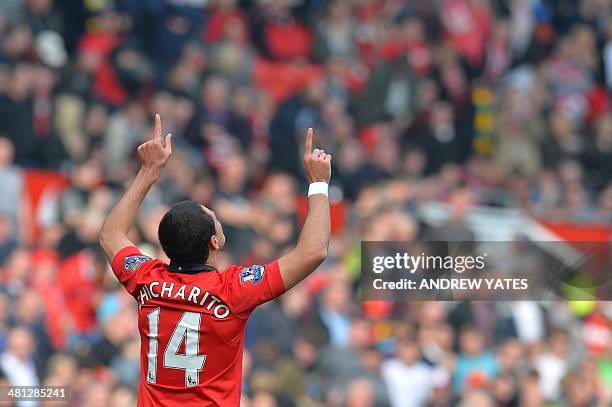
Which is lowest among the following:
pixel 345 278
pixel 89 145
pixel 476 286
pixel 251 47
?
pixel 476 286

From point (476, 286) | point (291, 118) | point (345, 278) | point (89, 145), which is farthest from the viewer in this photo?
point (291, 118)

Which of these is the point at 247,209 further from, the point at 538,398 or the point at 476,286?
the point at 476,286

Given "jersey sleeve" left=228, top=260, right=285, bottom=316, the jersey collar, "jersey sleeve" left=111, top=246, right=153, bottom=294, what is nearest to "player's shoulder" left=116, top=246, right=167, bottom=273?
"jersey sleeve" left=111, top=246, right=153, bottom=294

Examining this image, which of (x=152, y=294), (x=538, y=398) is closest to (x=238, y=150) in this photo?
(x=538, y=398)

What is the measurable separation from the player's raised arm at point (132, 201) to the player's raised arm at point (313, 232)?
708 millimetres

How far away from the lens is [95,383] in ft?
31.9

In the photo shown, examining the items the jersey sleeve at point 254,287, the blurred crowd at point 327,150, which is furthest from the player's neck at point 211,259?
the blurred crowd at point 327,150

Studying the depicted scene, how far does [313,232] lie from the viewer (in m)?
5.01

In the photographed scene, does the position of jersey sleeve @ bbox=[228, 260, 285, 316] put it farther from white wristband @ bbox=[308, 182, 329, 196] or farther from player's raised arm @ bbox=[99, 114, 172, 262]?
player's raised arm @ bbox=[99, 114, 172, 262]

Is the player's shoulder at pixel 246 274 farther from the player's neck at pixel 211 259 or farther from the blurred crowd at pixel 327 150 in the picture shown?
the blurred crowd at pixel 327 150

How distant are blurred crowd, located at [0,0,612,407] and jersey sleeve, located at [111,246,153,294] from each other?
412cm

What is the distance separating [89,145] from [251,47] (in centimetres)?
350

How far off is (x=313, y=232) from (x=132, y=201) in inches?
34.9

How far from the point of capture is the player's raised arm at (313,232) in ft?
16.3
